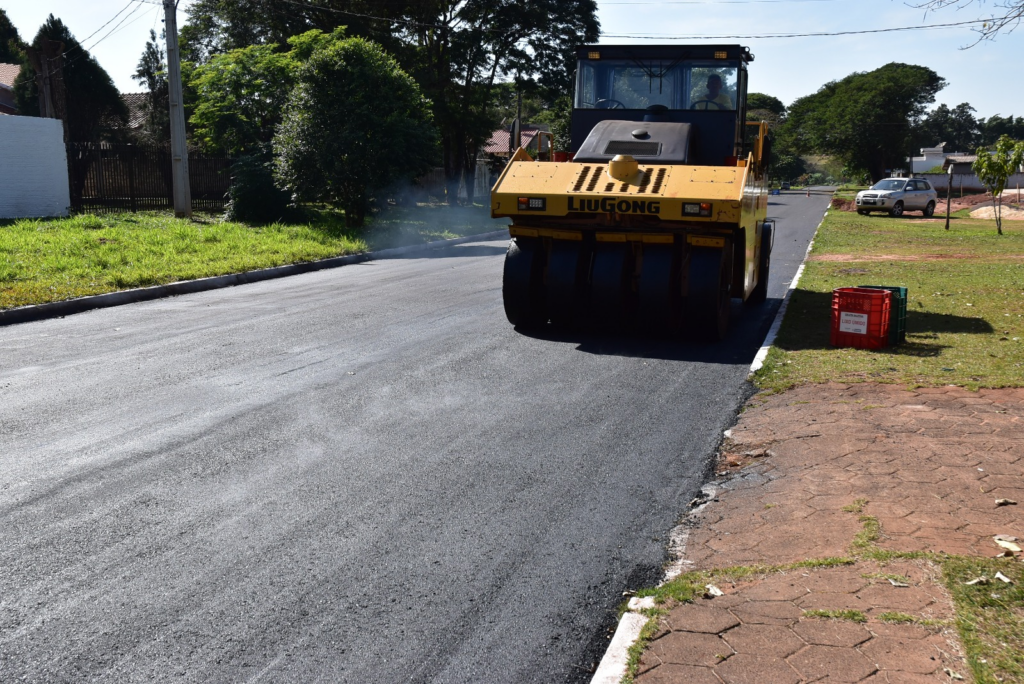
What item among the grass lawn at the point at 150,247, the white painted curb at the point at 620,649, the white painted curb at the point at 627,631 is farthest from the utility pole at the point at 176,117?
the white painted curb at the point at 620,649

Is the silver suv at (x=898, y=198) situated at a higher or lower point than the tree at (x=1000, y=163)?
lower

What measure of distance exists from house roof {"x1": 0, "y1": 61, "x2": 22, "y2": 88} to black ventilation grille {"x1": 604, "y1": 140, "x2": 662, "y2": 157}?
4854cm

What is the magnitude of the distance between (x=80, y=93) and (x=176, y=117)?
780 inches

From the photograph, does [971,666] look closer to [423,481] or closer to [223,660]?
[223,660]

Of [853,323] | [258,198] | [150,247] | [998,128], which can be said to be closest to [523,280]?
[853,323]

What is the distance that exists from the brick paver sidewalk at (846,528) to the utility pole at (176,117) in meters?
18.8

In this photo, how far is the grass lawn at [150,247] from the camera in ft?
44.0

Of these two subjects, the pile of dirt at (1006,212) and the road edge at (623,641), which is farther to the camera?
the pile of dirt at (1006,212)

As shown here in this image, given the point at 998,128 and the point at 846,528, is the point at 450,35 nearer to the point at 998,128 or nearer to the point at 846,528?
the point at 846,528

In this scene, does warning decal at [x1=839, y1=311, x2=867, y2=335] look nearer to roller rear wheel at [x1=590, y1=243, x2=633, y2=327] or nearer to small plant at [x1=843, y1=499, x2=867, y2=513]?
roller rear wheel at [x1=590, y1=243, x2=633, y2=327]

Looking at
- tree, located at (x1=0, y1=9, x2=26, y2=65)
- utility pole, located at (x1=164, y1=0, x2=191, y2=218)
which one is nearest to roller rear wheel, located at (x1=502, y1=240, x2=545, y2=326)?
utility pole, located at (x1=164, y1=0, x2=191, y2=218)

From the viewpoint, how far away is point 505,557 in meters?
4.50

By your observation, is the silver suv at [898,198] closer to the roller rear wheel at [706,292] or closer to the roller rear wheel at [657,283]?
the roller rear wheel at [706,292]

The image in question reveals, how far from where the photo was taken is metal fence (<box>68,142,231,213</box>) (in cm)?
2694
